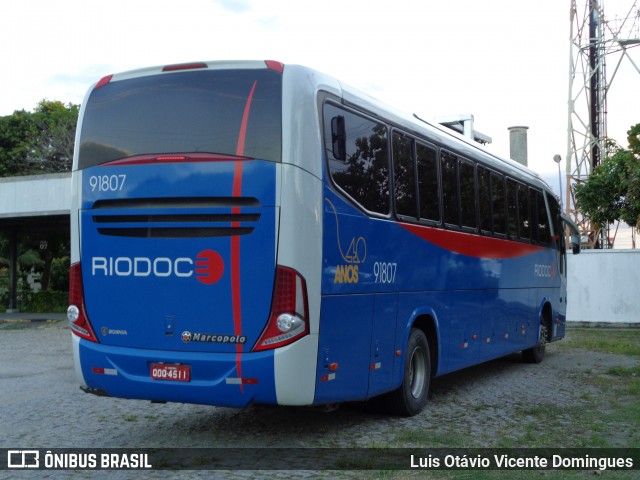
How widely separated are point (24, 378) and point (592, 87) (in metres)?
42.6

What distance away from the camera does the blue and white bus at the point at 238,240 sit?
7.52 metres

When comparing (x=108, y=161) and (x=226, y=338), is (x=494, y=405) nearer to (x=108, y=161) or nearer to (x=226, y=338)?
(x=226, y=338)

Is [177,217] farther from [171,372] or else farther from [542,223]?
[542,223]

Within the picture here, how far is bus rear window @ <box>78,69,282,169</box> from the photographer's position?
7.73 metres

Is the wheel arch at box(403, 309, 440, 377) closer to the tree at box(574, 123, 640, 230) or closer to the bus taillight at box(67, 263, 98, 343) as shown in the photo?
the bus taillight at box(67, 263, 98, 343)

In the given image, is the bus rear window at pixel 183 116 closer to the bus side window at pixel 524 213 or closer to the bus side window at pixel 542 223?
the bus side window at pixel 524 213

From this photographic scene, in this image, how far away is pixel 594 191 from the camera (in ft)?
106

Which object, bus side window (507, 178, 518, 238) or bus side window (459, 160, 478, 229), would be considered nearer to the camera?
bus side window (459, 160, 478, 229)

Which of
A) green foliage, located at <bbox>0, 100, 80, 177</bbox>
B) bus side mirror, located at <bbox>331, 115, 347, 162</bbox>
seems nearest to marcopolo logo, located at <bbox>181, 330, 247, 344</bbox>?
bus side mirror, located at <bbox>331, 115, 347, 162</bbox>

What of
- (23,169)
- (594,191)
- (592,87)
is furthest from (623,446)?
(23,169)

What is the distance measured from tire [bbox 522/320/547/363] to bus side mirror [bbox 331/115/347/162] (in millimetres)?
8651

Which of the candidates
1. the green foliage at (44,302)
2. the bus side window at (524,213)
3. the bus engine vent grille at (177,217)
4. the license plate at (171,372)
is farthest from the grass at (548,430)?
the green foliage at (44,302)

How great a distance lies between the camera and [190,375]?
25.1 ft

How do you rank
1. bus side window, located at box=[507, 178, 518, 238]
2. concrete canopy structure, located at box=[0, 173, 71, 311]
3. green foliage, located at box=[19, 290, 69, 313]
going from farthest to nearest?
green foliage, located at box=[19, 290, 69, 313] < concrete canopy structure, located at box=[0, 173, 71, 311] < bus side window, located at box=[507, 178, 518, 238]
